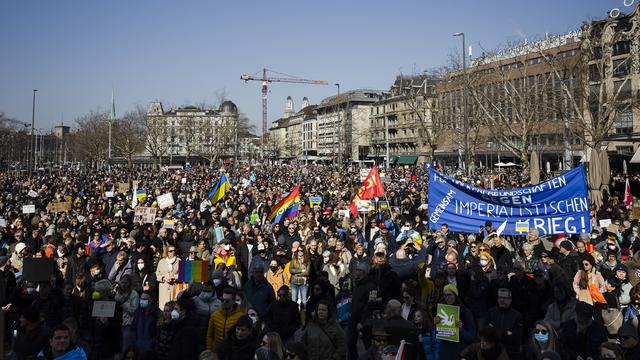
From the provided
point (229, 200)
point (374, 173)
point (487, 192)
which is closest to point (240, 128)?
point (229, 200)

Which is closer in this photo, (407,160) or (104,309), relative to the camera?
(104,309)

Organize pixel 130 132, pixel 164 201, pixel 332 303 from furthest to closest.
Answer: pixel 130 132 < pixel 164 201 < pixel 332 303

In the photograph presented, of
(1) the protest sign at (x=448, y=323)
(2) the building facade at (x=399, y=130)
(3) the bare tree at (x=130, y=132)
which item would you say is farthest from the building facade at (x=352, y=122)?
(1) the protest sign at (x=448, y=323)

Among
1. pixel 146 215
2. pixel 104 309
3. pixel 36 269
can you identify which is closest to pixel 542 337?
pixel 104 309

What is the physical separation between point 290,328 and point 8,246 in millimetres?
8413

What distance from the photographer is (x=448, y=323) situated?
19.0 feet

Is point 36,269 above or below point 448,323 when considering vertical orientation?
above

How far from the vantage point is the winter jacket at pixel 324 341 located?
18.7 feet

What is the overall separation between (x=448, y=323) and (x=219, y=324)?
7.93 feet

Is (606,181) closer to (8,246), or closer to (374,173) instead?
(374,173)

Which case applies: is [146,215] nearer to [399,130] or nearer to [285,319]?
[285,319]

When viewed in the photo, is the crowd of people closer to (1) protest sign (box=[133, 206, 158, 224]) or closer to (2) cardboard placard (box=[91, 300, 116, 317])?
(2) cardboard placard (box=[91, 300, 116, 317])

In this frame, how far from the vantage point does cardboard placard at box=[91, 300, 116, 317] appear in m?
6.74

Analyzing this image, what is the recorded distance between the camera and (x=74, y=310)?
736 cm
